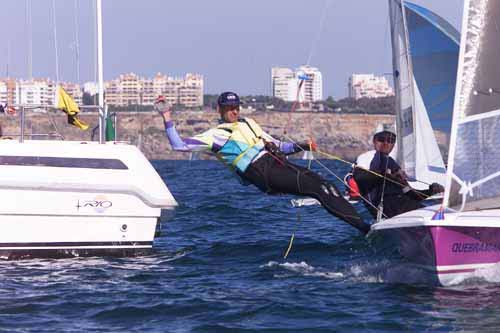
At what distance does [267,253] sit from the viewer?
13688mm

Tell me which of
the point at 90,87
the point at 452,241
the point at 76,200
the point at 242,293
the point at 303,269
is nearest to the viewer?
the point at 452,241

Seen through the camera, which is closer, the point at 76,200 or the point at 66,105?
the point at 76,200

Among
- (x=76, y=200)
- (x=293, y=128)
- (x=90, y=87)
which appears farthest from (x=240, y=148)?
(x=293, y=128)

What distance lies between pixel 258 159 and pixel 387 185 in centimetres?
160

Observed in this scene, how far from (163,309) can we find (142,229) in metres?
3.20

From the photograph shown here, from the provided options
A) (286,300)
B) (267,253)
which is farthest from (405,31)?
(286,300)

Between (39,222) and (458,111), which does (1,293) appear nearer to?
(39,222)

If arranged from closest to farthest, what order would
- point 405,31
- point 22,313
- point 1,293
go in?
point 22,313 → point 1,293 → point 405,31

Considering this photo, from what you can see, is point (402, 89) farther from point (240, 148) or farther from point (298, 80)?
point (240, 148)

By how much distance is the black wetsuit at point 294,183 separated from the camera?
37.3 feet

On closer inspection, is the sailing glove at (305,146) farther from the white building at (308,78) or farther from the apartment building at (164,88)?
the apartment building at (164,88)

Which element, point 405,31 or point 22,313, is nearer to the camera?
point 22,313

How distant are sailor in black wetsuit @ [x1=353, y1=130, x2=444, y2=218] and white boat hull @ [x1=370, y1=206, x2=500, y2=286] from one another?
138cm

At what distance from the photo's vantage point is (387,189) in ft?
39.4
